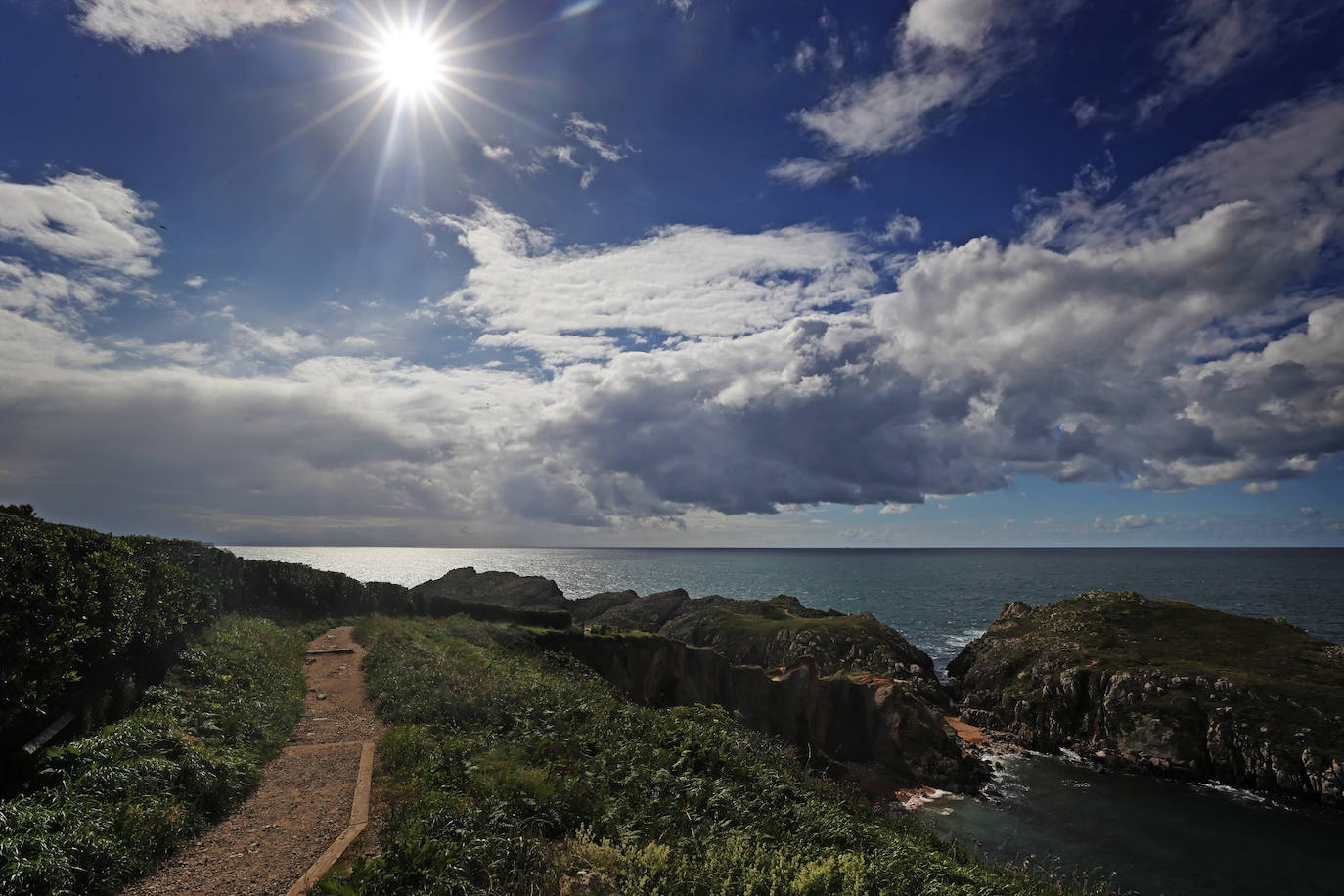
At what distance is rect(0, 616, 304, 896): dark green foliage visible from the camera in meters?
8.02

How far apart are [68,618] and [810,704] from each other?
1812 inches

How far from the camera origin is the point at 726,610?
91062 mm

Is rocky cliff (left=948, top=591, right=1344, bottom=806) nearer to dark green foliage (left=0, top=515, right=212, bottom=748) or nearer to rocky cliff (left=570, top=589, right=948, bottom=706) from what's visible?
rocky cliff (left=570, top=589, right=948, bottom=706)

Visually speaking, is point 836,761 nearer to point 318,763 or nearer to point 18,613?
point 318,763

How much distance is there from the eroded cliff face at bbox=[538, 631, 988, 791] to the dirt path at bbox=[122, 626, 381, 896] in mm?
28933

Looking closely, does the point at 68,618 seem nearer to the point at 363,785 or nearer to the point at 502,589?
the point at 363,785

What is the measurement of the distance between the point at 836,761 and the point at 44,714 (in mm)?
45910

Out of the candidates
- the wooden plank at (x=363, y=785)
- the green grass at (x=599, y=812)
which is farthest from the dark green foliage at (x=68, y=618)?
the green grass at (x=599, y=812)

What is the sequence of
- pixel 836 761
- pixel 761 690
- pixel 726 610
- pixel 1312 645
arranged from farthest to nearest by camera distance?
pixel 726 610
pixel 1312 645
pixel 761 690
pixel 836 761

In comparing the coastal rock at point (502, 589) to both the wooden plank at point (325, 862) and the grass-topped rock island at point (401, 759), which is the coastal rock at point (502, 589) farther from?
the wooden plank at point (325, 862)

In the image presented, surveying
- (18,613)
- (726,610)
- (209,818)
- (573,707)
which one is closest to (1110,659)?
(726,610)

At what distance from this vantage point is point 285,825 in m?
10.7

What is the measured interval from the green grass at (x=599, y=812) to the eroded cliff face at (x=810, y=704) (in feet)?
85.3

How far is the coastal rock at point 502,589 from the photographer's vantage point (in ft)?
339
